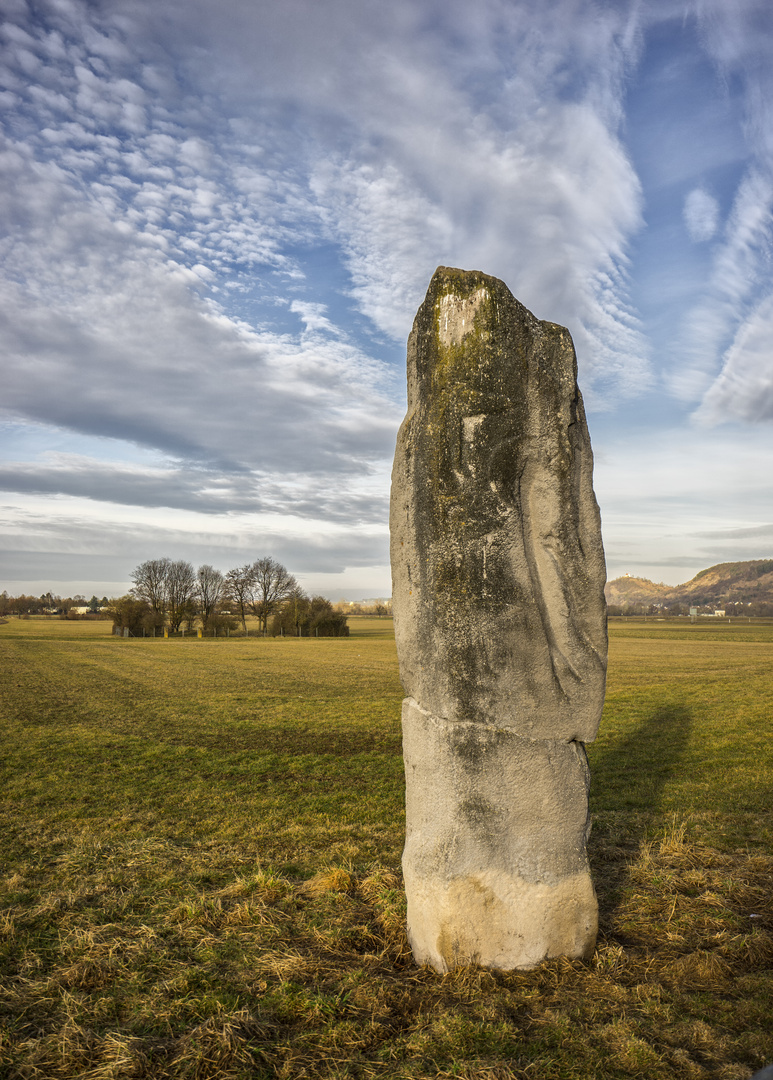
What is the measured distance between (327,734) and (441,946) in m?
11.4

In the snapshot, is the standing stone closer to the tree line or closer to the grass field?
the grass field

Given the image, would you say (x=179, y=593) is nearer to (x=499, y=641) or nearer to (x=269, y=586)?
(x=269, y=586)

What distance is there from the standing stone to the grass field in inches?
19.8

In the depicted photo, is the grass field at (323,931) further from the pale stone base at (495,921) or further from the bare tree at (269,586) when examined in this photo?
the bare tree at (269,586)

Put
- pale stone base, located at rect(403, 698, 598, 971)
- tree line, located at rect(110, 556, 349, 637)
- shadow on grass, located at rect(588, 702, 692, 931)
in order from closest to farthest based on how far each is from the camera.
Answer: pale stone base, located at rect(403, 698, 598, 971), shadow on grass, located at rect(588, 702, 692, 931), tree line, located at rect(110, 556, 349, 637)

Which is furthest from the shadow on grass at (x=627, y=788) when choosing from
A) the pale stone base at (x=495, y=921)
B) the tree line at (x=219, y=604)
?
the tree line at (x=219, y=604)

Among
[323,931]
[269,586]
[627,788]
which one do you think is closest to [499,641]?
[323,931]

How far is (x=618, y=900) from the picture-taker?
20.1 ft

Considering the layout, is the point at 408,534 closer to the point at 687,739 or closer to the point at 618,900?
the point at 618,900

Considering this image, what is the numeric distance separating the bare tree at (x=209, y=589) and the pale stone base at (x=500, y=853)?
92688 millimetres

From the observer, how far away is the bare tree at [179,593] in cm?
8925

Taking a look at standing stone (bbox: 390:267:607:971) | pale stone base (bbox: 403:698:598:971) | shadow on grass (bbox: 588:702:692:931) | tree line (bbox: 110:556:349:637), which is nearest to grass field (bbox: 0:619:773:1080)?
shadow on grass (bbox: 588:702:692:931)

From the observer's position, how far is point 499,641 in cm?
487

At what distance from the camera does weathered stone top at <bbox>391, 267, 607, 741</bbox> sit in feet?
16.1
